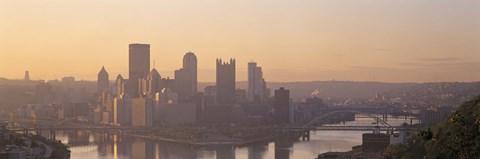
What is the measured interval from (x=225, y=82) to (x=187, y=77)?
2.58 metres

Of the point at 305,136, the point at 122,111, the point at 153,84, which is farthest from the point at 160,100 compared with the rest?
the point at 305,136

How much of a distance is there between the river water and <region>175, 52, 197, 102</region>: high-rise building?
16.0m

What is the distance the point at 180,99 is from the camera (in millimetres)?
39469

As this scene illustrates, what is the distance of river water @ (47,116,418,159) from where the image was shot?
1980cm

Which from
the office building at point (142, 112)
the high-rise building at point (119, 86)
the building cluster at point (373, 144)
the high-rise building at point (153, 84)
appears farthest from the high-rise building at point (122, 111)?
the building cluster at point (373, 144)

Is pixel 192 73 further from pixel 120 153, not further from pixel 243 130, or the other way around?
pixel 120 153

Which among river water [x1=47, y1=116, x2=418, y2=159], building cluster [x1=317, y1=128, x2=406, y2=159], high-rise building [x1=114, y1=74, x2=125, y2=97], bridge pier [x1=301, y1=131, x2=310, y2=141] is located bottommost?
bridge pier [x1=301, y1=131, x2=310, y2=141]

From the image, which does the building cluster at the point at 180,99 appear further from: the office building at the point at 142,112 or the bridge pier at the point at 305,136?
the bridge pier at the point at 305,136

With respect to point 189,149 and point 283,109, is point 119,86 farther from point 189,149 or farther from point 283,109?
point 189,149

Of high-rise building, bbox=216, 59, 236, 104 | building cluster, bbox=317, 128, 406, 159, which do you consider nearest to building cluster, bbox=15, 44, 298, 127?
high-rise building, bbox=216, 59, 236, 104

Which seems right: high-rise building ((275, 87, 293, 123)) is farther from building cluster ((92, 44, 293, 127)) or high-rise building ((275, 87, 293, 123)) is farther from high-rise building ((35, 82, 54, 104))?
high-rise building ((35, 82, 54, 104))

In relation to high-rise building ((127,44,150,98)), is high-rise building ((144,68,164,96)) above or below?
below

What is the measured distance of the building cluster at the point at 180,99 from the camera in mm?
35594

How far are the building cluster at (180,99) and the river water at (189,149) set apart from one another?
8.16 m
